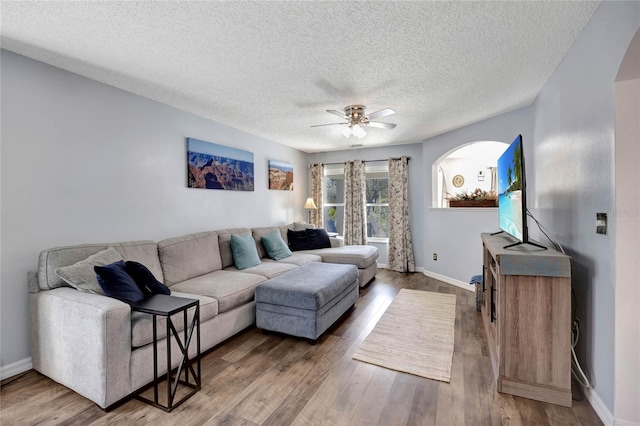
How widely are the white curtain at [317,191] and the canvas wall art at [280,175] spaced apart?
0.69 metres

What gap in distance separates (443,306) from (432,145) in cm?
274

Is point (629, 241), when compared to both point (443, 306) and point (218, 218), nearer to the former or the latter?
point (443, 306)

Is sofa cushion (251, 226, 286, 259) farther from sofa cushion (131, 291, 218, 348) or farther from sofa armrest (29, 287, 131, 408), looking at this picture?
sofa armrest (29, 287, 131, 408)

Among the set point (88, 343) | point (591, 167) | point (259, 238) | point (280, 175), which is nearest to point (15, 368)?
point (88, 343)

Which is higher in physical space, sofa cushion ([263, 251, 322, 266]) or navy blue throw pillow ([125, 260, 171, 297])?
navy blue throw pillow ([125, 260, 171, 297])

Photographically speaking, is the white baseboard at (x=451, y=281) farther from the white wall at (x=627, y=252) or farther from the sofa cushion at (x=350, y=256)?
the white wall at (x=627, y=252)

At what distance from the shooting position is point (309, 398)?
6.15 feet

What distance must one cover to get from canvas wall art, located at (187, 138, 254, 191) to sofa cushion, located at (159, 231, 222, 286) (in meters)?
0.75

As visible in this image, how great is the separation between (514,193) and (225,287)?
263 centimetres

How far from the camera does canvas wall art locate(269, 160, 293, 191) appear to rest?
511 centimetres

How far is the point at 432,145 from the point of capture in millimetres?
4910

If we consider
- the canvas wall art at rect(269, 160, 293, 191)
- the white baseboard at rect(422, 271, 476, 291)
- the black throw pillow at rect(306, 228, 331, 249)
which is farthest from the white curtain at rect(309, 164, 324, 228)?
the white baseboard at rect(422, 271, 476, 291)

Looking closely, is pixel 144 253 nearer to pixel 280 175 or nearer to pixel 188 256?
pixel 188 256

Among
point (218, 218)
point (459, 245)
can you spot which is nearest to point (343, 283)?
point (218, 218)
